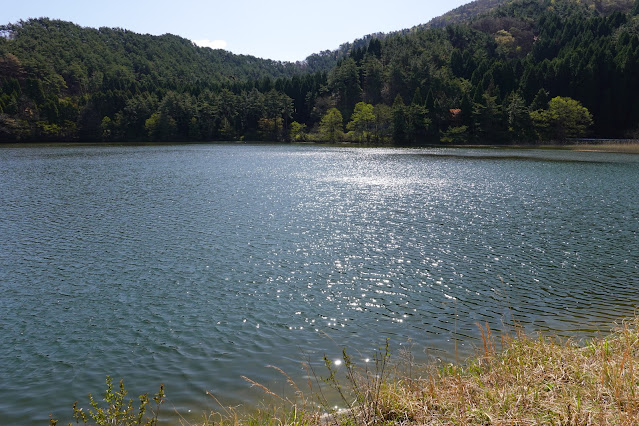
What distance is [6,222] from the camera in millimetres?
26422

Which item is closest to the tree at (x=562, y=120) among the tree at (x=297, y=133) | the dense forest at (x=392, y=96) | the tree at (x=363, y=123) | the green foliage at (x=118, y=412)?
the dense forest at (x=392, y=96)

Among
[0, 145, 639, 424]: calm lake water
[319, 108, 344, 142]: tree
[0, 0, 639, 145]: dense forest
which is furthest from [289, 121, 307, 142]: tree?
[0, 145, 639, 424]: calm lake water

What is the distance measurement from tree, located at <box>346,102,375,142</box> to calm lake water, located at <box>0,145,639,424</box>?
82.4 metres

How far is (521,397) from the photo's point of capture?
6.18 m

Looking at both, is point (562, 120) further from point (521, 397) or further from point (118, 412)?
point (118, 412)

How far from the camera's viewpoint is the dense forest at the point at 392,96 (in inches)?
4063

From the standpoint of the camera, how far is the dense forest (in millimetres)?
103188

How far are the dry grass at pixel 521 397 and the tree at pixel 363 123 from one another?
111847 mm

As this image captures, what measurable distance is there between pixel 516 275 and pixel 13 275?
820 inches

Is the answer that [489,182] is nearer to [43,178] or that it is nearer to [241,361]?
[241,361]

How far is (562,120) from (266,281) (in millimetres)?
105126

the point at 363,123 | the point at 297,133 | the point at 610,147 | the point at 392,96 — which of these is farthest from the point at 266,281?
the point at 392,96

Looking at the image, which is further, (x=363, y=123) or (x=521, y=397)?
(x=363, y=123)

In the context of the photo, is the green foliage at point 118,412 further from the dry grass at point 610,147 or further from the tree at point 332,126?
the tree at point 332,126
